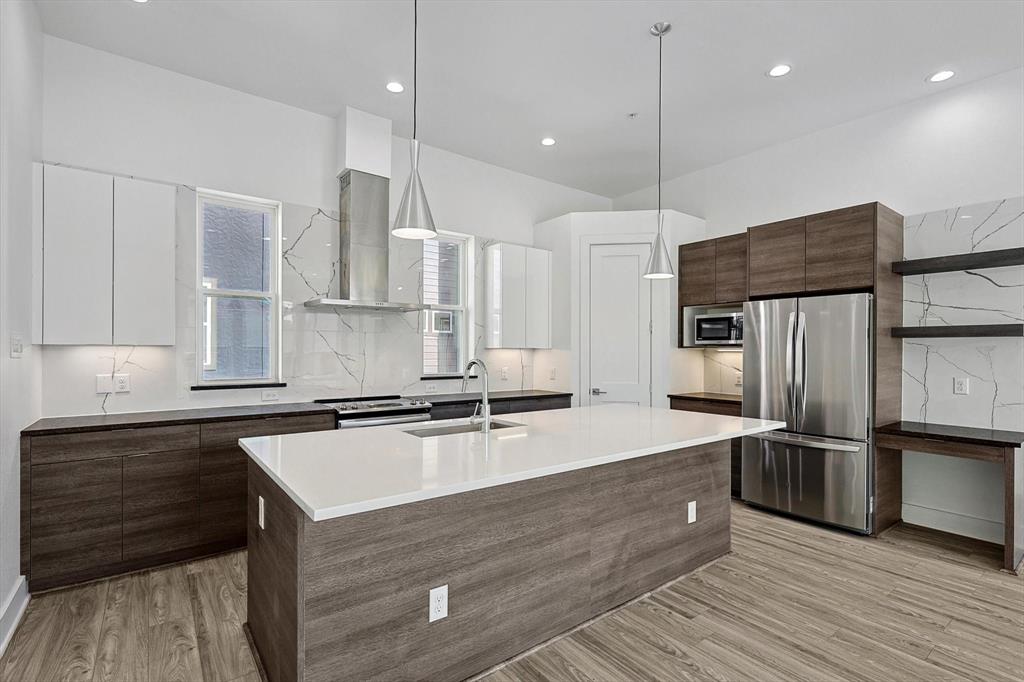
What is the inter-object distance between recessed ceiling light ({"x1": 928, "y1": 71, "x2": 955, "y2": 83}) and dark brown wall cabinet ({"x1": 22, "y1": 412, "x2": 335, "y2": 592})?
4875 mm

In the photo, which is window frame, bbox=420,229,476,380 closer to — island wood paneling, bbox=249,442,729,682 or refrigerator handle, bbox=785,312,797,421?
island wood paneling, bbox=249,442,729,682

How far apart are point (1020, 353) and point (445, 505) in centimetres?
390

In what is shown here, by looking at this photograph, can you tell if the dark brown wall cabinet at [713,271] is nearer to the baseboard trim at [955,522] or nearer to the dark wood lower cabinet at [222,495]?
the baseboard trim at [955,522]

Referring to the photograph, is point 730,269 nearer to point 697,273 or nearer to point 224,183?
point 697,273

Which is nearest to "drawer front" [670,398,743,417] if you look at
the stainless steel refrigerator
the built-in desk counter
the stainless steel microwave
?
the stainless steel refrigerator

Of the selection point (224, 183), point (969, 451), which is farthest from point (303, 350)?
point (969, 451)

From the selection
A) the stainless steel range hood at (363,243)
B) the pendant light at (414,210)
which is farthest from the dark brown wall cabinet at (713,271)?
the pendant light at (414,210)

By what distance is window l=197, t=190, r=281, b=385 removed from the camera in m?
3.59

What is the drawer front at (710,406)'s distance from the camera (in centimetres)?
446

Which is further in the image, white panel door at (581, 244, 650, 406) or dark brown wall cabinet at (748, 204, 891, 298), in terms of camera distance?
white panel door at (581, 244, 650, 406)

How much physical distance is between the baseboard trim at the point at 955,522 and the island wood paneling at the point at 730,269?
6.67ft

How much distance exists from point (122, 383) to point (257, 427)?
2.95 feet

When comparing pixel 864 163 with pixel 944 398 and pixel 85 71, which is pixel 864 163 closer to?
pixel 944 398

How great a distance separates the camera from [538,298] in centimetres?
521
